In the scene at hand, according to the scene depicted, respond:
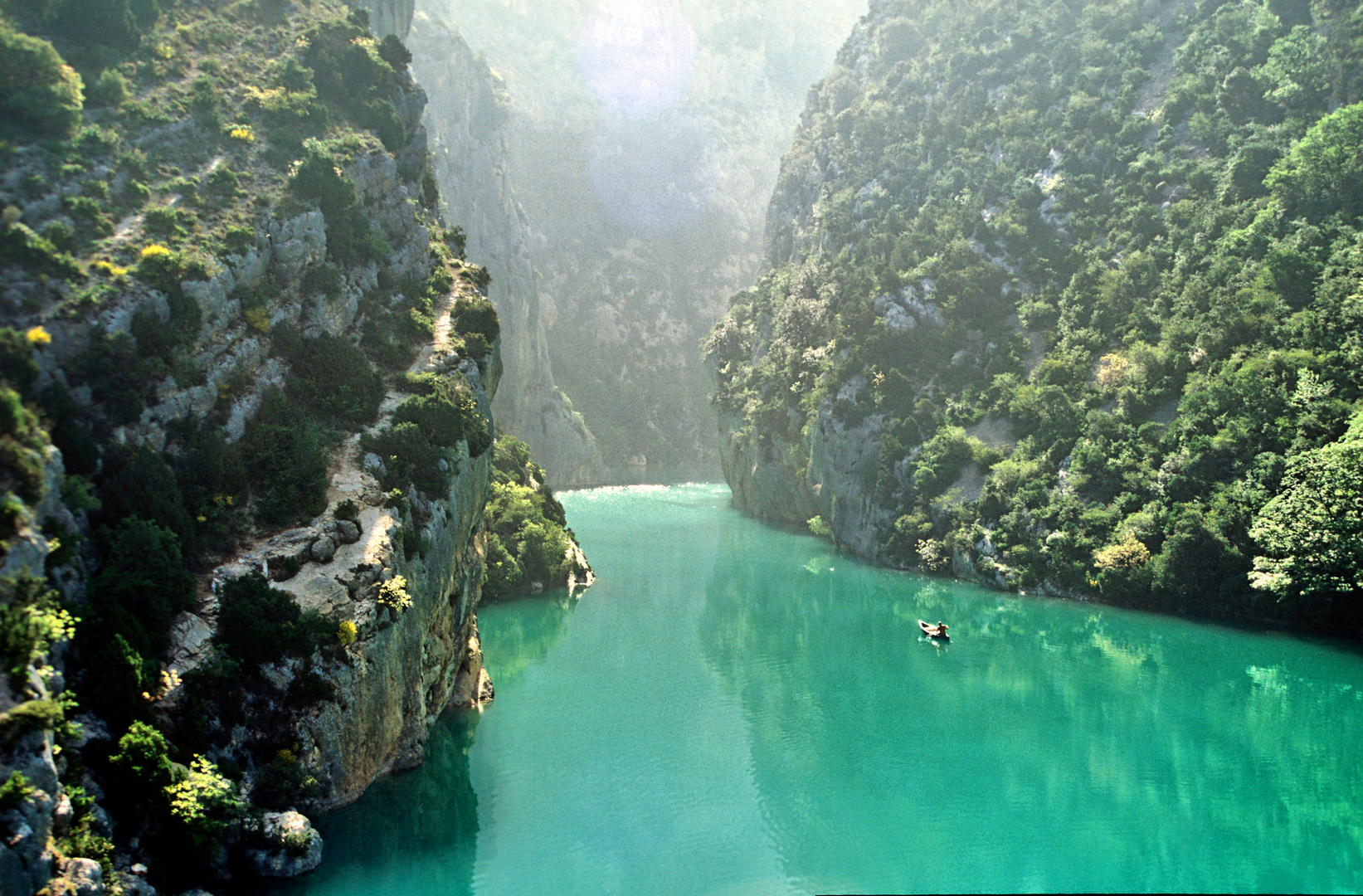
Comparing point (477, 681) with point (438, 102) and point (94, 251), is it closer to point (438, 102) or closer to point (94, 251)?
point (94, 251)

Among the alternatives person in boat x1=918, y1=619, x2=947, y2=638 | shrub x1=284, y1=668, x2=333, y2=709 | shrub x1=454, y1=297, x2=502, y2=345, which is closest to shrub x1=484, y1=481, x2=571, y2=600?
shrub x1=454, y1=297, x2=502, y2=345

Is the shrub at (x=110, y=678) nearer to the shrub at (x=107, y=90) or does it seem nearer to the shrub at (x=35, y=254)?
the shrub at (x=35, y=254)

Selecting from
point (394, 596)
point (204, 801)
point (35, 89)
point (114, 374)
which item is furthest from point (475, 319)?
point (204, 801)

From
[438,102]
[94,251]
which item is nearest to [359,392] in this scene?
[94,251]

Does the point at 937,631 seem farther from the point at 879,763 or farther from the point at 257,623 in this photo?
the point at 257,623

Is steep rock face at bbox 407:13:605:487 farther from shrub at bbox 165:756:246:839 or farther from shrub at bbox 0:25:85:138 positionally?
shrub at bbox 165:756:246:839

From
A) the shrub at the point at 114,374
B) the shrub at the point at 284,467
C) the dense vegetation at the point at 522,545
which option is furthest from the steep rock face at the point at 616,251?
the shrub at the point at 114,374

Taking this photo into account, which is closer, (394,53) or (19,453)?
(19,453)
